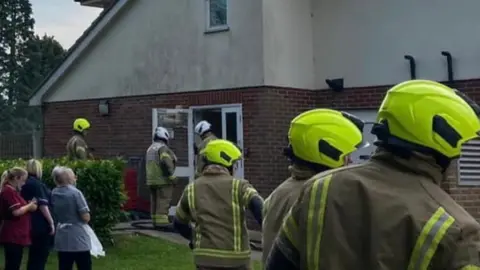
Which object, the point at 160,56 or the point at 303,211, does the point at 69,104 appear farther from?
the point at 303,211

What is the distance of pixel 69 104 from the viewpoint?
19.4 meters

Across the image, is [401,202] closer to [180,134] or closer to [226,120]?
[226,120]

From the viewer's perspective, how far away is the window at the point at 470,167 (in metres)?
14.4

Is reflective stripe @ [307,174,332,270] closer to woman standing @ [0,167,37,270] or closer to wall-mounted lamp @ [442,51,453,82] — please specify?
woman standing @ [0,167,37,270]

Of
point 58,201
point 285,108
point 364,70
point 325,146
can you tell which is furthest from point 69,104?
point 325,146

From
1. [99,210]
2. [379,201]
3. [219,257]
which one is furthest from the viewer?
[99,210]

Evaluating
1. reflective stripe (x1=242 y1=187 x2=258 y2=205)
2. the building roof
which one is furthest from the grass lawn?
the building roof

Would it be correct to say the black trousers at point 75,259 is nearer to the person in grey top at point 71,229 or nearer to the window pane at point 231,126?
the person in grey top at point 71,229

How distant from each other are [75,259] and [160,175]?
219 inches

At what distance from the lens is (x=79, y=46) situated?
19.0m

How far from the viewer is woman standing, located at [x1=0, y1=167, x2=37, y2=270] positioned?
10.4m

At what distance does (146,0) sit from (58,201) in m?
8.66

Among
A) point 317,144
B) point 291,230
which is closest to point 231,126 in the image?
point 317,144

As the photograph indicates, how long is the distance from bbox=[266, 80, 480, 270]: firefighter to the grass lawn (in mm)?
8934
